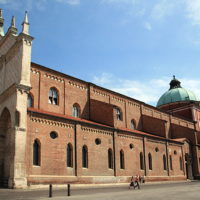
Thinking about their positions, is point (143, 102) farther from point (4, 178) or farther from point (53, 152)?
point (4, 178)

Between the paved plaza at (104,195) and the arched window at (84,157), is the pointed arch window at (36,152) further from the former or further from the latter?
the arched window at (84,157)

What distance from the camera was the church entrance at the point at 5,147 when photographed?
879 inches

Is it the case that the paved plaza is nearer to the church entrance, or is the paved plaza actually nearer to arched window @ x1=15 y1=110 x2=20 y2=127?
the church entrance

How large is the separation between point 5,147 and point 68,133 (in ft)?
19.1

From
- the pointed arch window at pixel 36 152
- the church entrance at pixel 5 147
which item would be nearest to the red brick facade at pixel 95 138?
the pointed arch window at pixel 36 152

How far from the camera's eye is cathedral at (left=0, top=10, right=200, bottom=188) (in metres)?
22.9

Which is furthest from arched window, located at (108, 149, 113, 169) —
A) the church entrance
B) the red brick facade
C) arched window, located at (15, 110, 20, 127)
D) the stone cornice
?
the stone cornice

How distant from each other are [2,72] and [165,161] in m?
24.5

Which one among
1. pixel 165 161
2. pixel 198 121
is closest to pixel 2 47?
pixel 165 161

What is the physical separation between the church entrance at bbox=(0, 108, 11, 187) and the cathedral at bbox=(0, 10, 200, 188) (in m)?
0.08

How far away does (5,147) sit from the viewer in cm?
2384

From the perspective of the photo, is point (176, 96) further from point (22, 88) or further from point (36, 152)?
point (22, 88)

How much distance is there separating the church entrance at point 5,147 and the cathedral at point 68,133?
8 cm

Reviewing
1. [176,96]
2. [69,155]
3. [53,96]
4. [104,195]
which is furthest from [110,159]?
[176,96]
